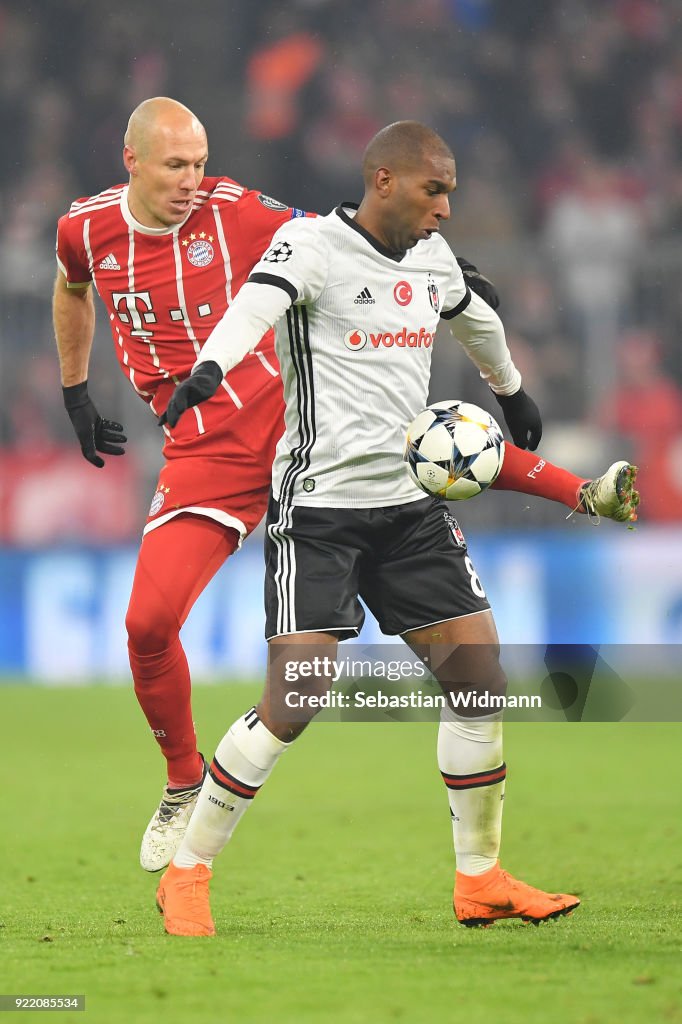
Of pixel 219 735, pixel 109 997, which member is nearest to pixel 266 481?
pixel 109 997

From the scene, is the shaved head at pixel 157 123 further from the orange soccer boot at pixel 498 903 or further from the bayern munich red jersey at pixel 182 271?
the orange soccer boot at pixel 498 903

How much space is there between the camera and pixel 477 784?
15.2 feet

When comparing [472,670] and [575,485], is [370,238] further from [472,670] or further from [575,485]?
[472,670]

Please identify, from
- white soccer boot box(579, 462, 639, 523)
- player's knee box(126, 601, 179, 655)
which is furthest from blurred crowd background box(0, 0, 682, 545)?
white soccer boot box(579, 462, 639, 523)

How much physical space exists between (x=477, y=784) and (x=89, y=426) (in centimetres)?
201

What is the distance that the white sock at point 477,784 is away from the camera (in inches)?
182

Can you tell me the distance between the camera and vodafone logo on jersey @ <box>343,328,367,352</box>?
4.41 meters

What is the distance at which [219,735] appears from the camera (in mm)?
9320

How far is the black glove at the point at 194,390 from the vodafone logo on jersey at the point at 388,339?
456mm

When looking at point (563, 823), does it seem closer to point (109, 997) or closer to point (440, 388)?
point (109, 997)

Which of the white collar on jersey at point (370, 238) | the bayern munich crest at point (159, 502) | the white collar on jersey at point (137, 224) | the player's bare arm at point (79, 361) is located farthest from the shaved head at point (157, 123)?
the bayern munich crest at point (159, 502)

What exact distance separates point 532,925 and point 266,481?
1.70 metres

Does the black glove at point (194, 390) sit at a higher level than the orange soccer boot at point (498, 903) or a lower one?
higher

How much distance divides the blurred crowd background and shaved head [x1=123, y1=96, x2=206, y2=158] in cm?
593
